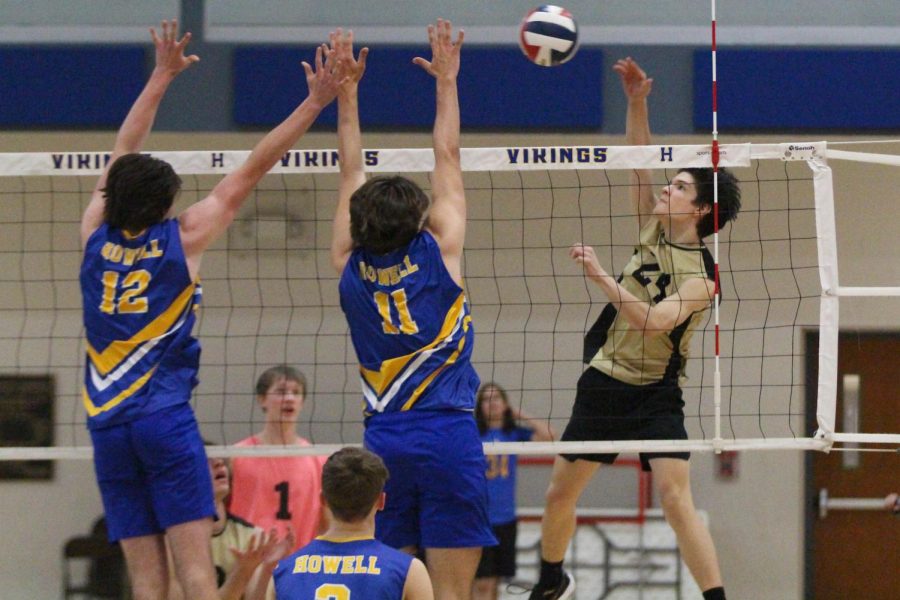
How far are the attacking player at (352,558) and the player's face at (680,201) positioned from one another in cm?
233

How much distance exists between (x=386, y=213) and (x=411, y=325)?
41 centimetres

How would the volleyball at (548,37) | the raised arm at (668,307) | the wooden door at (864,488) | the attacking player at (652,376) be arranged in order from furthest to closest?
the wooden door at (864,488) → the volleyball at (548,37) → the attacking player at (652,376) → the raised arm at (668,307)

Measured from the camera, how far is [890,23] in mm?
9922

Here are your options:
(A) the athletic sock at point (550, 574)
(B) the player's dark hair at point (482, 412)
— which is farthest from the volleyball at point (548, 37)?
(B) the player's dark hair at point (482, 412)

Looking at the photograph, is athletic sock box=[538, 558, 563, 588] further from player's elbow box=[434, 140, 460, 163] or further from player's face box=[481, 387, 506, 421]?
player's face box=[481, 387, 506, 421]

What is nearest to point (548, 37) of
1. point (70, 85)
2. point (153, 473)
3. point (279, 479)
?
point (153, 473)

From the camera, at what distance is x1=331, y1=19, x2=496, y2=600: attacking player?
4582 millimetres

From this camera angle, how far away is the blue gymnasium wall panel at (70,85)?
9.73 m

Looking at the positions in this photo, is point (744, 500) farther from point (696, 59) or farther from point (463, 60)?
point (463, 60)

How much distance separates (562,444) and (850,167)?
4.85m

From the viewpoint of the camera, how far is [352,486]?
407 cm

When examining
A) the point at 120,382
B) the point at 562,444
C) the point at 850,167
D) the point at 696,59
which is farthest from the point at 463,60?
the point at 120,382

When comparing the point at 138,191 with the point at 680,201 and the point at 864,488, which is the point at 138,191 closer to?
the point at 680,201

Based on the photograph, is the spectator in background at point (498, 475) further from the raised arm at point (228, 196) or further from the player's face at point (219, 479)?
the raised arm at point (228, 196)
